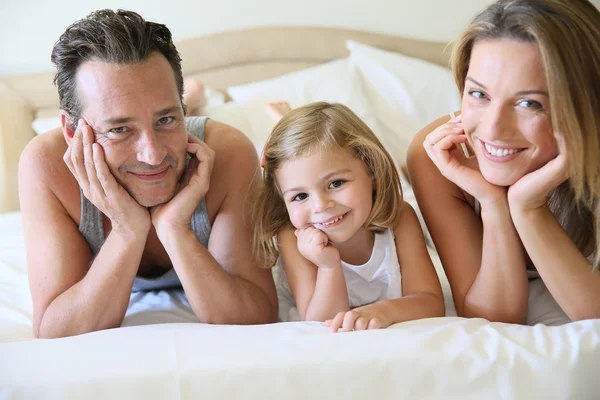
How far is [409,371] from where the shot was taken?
134 centimetres

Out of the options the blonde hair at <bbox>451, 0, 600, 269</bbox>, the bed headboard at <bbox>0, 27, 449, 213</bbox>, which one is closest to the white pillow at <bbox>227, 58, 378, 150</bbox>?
the bed headboard at <bbox>0, 27, 449, 213</bbox>

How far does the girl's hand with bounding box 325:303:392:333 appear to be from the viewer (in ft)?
4.89

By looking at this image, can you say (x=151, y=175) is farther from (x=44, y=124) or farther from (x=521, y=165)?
(x=44, y=124)

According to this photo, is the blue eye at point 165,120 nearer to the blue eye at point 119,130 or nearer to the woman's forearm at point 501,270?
the blue eye at point 119,130

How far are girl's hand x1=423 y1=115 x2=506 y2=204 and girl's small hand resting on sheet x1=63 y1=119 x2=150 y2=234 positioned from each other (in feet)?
2.47

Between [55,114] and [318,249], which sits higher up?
[55,114]

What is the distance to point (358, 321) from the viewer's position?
1.50m

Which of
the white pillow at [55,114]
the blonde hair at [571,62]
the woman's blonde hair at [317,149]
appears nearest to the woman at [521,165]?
the blonde hair at [571,62]

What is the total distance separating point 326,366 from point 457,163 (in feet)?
2.01

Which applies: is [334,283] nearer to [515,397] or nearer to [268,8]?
[515,397]

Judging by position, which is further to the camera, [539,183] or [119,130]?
[119,130]

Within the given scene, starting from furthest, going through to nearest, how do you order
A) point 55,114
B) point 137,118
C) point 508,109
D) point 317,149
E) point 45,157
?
1. point 55,114
2. point 45,157
3. point 317,149
4. point 137,118
5. point 508,109

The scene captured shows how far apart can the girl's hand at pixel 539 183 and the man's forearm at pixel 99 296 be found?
919 mm

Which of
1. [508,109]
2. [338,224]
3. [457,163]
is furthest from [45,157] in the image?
[508,109]
